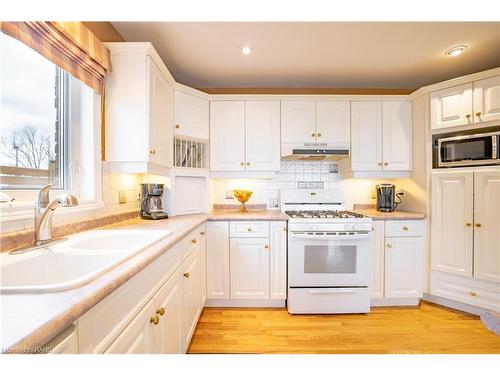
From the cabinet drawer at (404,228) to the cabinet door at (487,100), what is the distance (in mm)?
1061

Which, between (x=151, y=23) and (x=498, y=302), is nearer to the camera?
(x=151, y=23)

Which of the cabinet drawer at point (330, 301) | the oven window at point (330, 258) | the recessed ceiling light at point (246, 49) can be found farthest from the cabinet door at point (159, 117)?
the cabinet drawer at point (330, 301)

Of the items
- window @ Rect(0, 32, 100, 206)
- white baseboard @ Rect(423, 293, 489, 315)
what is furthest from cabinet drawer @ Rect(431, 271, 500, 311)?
window @ Rect(0, 32, 100, 206)

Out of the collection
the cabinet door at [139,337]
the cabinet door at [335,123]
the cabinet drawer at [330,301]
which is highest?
the cabinet door at [335,123]

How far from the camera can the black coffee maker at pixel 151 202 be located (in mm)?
1930

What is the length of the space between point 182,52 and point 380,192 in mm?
2531

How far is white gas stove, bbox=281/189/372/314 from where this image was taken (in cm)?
205

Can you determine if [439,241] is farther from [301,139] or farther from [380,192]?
[301,139]

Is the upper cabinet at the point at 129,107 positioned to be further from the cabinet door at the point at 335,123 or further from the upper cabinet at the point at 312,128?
the cabinet door at the point at 335,123

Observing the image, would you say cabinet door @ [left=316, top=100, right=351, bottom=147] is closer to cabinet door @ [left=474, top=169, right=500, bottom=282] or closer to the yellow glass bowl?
the yellow glass bowl

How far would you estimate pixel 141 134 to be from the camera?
5.36 feet

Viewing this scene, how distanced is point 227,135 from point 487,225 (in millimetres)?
2560

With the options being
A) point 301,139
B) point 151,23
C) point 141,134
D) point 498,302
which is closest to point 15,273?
point 141,134
